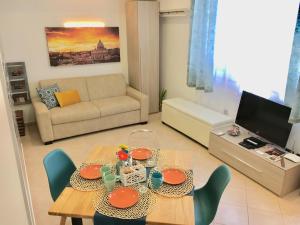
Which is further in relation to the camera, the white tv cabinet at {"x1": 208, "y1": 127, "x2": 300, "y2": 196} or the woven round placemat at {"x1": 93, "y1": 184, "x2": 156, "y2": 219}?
the white tv cabinet at {"x1": 208, "y1": 127, "x2": 300, "y2": 196}

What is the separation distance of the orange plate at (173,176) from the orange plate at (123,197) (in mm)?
271

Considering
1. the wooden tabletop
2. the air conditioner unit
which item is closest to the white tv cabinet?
the wooden tabletop

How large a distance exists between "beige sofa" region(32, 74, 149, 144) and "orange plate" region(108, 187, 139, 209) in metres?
2.47

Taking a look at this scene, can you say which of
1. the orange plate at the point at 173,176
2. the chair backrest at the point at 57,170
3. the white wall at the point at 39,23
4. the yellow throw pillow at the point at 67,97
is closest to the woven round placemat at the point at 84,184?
the chair backrest at the point at 57,170

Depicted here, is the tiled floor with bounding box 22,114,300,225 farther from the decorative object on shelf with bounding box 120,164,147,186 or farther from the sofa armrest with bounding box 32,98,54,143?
the decorative object on shelf with bounding box 120,164,147,186

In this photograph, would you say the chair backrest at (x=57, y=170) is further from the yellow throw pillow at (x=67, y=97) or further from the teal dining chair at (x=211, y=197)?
the yellow throw pillow at (x=67, y=97)

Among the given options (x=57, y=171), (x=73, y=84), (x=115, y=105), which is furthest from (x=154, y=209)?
(x=73, y=84)

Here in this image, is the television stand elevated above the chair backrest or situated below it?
below

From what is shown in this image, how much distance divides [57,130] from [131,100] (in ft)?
4.44

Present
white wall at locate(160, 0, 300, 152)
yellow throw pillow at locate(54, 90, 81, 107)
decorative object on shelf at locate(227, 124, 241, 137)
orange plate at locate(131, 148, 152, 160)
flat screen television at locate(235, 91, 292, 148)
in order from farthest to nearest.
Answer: yellow throw pillow at locate(54, 90, 81, 107) < white wall at locate(160, 0, 300, 152) < decorative object on shelf at locate(227, 124, 241, 137) < flat screen television at locate(235, 91, 292, 148) < orange plate at locate(131, 148, 152, 160)

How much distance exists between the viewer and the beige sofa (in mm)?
3844

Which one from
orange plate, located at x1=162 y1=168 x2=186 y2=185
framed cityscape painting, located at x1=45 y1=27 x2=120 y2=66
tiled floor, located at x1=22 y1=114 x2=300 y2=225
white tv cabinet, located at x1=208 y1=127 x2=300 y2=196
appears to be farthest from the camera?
Result: framed cityscape painting, located at x1=45 y1=27 x2=120 y2=66

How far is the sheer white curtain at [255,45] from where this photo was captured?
282 cm

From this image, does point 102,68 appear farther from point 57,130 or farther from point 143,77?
point 57,130
